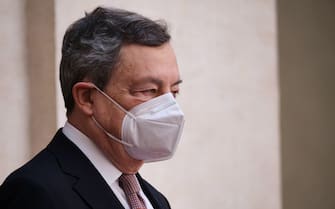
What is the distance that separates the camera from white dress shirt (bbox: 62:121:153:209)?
2277mm

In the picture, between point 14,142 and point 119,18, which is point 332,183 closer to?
point 14,142

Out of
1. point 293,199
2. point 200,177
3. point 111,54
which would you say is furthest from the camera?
point 293,199

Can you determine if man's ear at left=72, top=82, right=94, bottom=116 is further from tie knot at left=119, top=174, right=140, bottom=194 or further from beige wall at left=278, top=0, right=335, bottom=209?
beige wall at left=278, top=0, right=335, bottom=209

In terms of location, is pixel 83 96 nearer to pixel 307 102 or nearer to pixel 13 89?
pixel 13 89

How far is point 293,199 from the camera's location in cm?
549

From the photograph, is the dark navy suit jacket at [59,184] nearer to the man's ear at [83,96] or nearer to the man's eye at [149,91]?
the man's ear at [83,96]

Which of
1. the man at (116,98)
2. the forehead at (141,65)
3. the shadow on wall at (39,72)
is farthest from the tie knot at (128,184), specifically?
the shadow on wall at (39,72)

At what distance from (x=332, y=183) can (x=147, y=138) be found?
145 inches

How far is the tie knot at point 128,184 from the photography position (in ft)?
7.62

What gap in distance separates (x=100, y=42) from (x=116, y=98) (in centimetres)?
19

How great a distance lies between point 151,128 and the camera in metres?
2.32

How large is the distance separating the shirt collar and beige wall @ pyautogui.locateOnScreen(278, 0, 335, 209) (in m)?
3.40

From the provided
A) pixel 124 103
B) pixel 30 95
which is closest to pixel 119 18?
pixel 124 103

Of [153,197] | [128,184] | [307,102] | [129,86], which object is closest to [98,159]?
[128,184]
